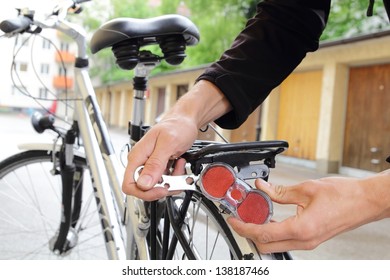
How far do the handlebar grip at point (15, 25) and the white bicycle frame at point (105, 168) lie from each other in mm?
36

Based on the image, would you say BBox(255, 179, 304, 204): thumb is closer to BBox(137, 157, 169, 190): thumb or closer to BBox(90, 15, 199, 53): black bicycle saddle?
BBox(137, 157, 169, 190): thumb

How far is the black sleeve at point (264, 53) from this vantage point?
470mm

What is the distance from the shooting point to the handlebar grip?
2.39 ft

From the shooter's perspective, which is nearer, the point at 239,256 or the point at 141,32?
the point at 239,256

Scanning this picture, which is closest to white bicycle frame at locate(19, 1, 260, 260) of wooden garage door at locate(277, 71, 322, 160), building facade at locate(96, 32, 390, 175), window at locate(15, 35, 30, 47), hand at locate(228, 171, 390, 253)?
window at locate(15, 35, 30, 47)

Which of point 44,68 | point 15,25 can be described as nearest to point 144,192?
point 15,25

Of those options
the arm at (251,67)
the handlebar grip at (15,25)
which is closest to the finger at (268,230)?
the arm at (251,67)

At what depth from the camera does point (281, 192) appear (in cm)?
36

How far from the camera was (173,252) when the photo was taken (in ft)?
2.04

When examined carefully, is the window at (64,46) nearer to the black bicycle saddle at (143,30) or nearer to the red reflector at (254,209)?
the black bicycle saddle at (143,30)
